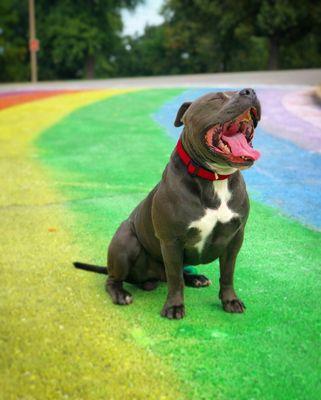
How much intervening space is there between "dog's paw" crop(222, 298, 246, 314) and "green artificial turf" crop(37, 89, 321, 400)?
0.16 feet

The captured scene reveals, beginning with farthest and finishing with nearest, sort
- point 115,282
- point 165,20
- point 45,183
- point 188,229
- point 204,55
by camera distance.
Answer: point 165,20, point 204,55, point 45,183, point 115,282, point 188,229

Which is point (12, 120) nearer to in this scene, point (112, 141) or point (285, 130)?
point (112, 141)

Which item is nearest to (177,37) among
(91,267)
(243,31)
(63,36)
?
(243,31)

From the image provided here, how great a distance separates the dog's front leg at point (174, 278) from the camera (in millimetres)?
2988

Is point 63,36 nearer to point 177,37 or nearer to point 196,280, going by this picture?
point 177,37

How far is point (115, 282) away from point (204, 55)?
32957mm

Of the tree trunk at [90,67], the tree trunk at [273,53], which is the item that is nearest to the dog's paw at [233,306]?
the tree trunk at [273,53]

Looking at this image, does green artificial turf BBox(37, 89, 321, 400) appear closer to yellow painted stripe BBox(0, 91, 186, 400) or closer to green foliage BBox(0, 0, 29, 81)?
yellow painted stripe BBox(0, 91, 186, 400)

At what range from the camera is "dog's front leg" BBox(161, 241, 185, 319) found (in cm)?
299

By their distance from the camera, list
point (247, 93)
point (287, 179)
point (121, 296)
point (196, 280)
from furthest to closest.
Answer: point (287, 179), point (196, 280), point (121, 296), point (247, 93)

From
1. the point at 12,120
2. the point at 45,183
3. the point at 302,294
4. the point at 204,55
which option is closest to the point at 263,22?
the point at 204,55

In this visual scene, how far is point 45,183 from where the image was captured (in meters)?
6.39

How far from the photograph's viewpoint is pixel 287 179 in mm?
6203

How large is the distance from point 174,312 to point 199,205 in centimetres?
64
